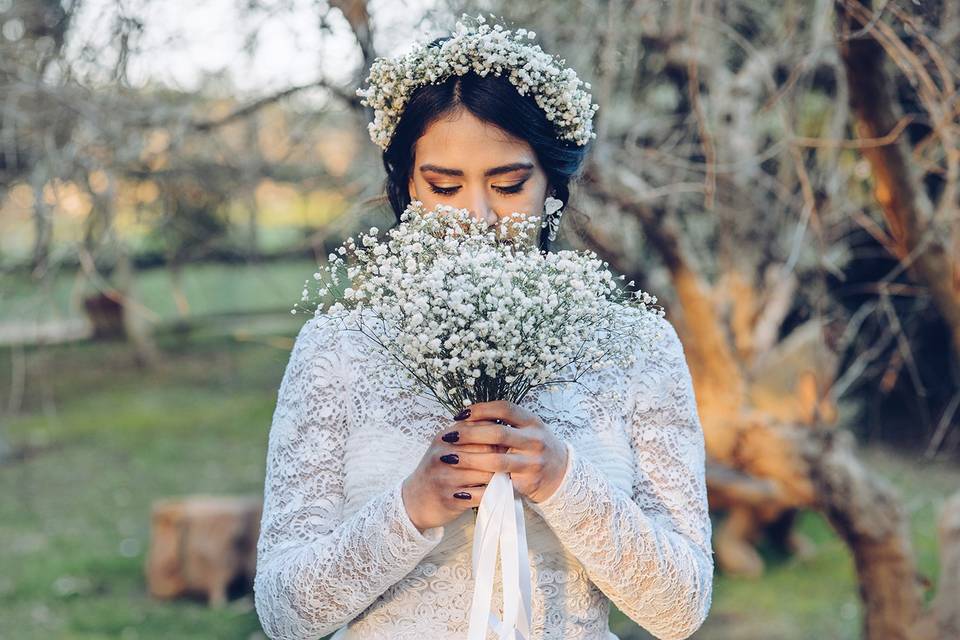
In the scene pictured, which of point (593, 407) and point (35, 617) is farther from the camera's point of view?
point (35, 617)

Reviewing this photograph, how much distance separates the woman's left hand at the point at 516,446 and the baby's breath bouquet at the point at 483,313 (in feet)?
0.14

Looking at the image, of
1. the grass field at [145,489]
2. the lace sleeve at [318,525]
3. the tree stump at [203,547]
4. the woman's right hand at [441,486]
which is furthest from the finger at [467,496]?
the tree stump at [203,547]

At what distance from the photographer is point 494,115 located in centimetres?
222

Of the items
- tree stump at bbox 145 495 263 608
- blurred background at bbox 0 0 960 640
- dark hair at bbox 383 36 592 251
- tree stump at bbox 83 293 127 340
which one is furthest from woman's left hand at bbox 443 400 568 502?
tree stump at bbox 83 293 127 340

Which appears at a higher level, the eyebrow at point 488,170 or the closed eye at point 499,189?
the eyebrow at point 488,170

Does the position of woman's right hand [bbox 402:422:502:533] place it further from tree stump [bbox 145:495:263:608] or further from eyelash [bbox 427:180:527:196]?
tree stump [bbox 145:495:263:608]

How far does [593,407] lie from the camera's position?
2.22 meters

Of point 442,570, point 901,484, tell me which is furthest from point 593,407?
point 901,484

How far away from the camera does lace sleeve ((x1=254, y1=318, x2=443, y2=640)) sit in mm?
1964

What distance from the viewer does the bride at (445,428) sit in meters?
2.00

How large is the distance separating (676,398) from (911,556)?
2449 mm

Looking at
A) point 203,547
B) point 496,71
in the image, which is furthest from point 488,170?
point 203,547

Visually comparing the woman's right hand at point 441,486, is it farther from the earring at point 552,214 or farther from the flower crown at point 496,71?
the flower crown at point 496,71

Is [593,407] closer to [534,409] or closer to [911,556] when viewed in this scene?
[534,409]
